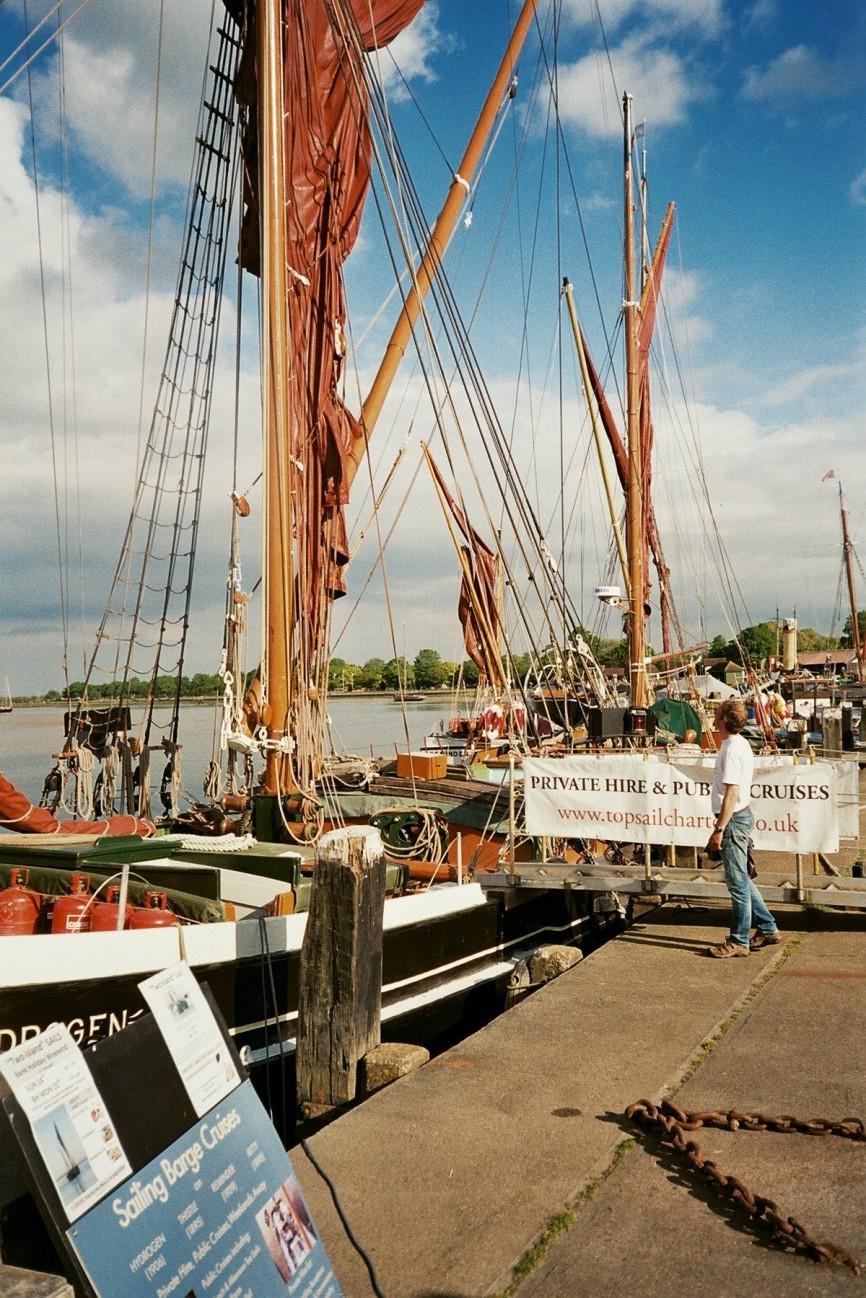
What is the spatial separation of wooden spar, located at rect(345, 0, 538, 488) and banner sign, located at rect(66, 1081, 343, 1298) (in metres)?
8.53

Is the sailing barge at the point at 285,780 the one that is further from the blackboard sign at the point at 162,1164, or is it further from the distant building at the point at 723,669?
the distant building at the point at 723,669

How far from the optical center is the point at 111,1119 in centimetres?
299

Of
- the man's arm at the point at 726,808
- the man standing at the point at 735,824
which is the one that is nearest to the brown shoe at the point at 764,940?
the man standing at the point at 735,824

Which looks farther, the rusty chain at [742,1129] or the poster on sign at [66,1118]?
the rusty chain at [742,1129]

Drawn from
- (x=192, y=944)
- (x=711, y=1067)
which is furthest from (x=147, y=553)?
(x=711, y=1067)

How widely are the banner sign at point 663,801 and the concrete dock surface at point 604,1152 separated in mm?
1321

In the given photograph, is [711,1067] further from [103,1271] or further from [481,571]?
[481,571]

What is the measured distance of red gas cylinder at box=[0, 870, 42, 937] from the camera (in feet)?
18.4

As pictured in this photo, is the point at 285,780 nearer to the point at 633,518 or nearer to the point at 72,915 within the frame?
the point at 72,915

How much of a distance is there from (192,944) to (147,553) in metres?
8.97

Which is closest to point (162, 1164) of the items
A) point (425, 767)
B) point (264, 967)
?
point (264, 967)

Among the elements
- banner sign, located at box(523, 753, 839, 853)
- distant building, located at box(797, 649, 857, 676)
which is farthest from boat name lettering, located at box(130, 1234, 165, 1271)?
distant building, located at box(797, 649, 857, 676)

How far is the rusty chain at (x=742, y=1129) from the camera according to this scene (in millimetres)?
3607

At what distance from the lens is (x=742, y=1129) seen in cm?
448
